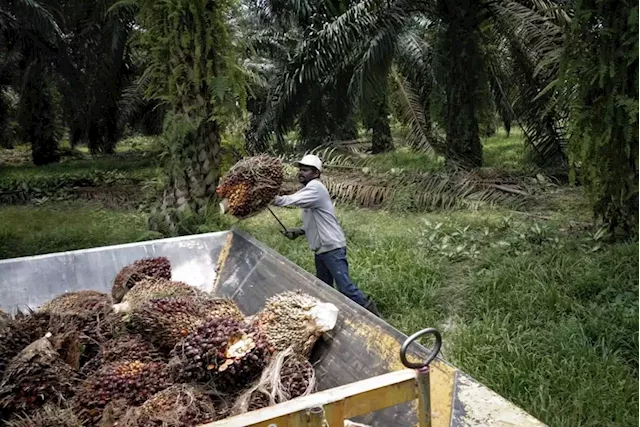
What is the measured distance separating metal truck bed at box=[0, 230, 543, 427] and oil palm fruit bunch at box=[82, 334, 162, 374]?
2.31ft

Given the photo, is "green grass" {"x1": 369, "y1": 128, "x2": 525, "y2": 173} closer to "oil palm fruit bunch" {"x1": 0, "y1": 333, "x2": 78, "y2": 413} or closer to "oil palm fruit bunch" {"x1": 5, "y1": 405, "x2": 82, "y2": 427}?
"oil palm fruit bunch" {"x1": 0, "y1": 333, "x2": 78, "y2": 413}

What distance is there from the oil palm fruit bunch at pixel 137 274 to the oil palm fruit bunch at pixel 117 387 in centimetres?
115

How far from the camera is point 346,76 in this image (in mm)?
10578

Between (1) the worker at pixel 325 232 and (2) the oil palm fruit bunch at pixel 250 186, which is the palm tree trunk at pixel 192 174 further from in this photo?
(2) the oil palm fruit bunch at pixel 250 186

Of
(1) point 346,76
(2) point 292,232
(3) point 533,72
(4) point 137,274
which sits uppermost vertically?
(3) point 533,72

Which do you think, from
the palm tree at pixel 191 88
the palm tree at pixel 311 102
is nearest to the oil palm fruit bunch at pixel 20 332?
the palm tree at pixel 191 88

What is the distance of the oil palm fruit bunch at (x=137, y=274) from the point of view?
3.38 m

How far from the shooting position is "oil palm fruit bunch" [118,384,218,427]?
1.84m

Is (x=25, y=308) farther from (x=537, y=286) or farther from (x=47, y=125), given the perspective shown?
(x=47, y=125)

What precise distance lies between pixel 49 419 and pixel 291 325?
974 millimetres

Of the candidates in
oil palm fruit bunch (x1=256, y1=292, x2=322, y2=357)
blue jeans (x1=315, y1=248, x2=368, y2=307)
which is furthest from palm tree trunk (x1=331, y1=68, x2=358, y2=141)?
oil palm fruit bunch (x1=256, y1=292, x2=322, y2=357)

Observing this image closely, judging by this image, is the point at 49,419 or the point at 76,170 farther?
the point at 76,170

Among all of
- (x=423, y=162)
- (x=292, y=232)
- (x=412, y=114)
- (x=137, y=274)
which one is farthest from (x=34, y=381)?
(x=412, y=114)

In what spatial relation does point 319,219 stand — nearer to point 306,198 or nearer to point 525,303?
point 306,198
